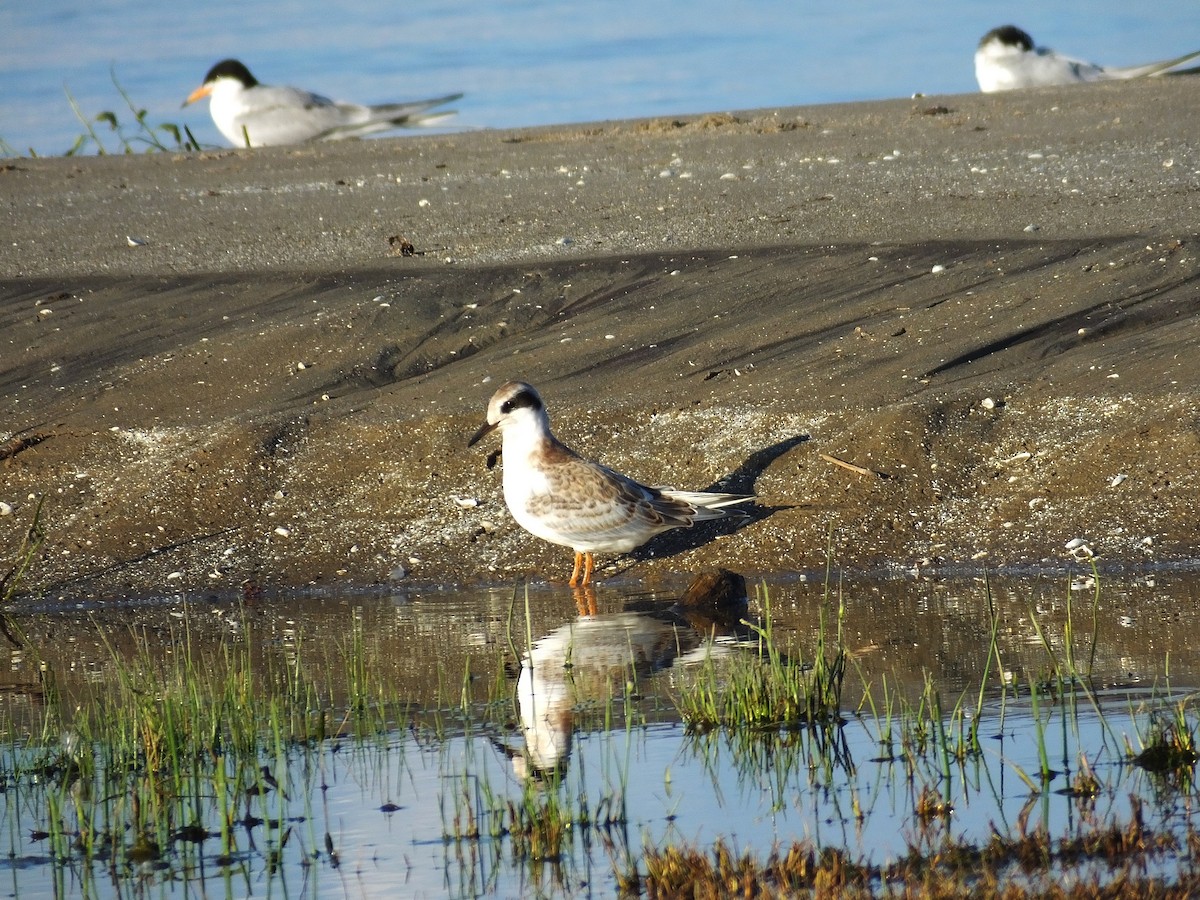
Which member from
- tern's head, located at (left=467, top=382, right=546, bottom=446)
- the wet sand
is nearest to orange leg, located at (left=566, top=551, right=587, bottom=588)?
the wet sand

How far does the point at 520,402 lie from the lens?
8.45 meters

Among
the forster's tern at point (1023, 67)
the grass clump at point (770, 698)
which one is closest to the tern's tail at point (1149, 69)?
the forster's tern at point (1023, 67)

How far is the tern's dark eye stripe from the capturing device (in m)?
8.43

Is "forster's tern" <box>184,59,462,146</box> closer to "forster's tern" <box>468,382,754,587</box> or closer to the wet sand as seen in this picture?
the wet sand

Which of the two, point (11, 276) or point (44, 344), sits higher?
point (11, 276)

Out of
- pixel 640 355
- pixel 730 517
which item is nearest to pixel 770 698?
pixel 730 517

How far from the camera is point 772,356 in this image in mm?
9992

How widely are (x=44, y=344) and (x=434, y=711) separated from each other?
238 inches

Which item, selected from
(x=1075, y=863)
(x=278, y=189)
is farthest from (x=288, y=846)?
(x=278, y=189)

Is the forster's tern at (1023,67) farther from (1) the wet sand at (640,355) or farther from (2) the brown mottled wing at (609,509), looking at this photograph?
(2) the brown mottled wing at (609,509)

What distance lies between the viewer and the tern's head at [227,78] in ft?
64.4

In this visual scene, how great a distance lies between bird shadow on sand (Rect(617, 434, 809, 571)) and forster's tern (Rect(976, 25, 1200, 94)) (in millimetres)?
9887

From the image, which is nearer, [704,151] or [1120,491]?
[1120,491]

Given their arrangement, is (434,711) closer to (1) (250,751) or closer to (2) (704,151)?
(1) (250,751)
